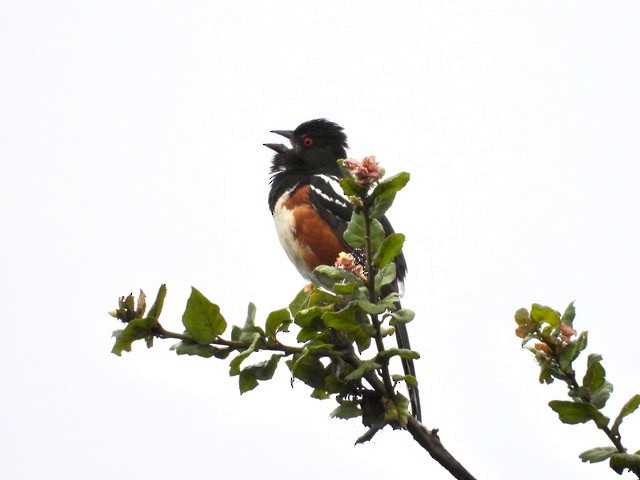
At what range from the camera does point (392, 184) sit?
83.8 inches

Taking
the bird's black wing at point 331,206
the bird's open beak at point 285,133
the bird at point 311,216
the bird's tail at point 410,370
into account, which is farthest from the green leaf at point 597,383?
the bird's open beak at point 285,133

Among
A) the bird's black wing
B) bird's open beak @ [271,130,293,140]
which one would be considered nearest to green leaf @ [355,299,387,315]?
the bird's black wing

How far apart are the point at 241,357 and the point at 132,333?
0.28 m

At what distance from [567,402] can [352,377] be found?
0.54 meters

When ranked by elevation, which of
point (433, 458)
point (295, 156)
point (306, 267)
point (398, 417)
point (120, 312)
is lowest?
point (433, 458)

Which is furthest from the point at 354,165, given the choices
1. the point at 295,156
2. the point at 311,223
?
the point at 295,156

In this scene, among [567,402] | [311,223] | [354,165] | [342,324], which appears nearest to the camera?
[567,402]

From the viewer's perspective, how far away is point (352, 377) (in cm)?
229

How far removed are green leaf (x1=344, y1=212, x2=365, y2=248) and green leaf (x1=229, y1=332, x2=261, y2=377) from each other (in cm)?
37

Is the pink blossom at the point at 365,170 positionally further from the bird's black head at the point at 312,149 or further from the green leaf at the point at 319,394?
the bird's black head at the point at 312,149

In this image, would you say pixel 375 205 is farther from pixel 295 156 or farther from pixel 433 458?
pixel 295 156

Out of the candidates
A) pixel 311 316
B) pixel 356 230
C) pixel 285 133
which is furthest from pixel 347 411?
pixel 285 133

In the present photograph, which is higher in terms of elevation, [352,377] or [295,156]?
[295,156]

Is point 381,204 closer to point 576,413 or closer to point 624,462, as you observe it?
point 576,413
